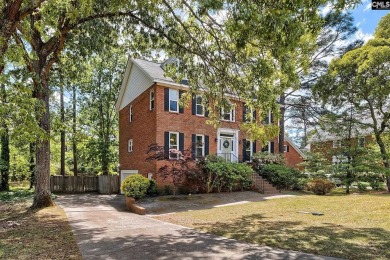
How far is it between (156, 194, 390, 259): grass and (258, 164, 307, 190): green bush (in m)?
7.37

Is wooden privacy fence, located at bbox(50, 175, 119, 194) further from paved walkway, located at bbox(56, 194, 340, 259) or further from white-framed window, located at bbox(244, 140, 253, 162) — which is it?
paved walkway, located at bbox(56, 194, 340, 259)

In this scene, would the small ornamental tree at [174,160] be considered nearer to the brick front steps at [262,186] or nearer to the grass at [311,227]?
the grass at [311,227]

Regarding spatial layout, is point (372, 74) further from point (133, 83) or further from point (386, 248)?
point (133, 83)

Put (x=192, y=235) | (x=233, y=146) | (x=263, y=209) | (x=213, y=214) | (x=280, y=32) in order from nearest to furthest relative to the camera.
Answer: (x=280, y=32) → (x=192, y=235) → (x=213, y=214) → (x=263, y=209) → (x=233, y=146)

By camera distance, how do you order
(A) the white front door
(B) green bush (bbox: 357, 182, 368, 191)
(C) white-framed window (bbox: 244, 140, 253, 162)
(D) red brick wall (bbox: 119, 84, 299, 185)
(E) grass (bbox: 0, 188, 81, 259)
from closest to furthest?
1. (E) grass (bbox: 0, 188, 81, 259)
2. (B) green bush (bbox: 357, 182, 368, 191)
3. (D) red brick wall (bbox: 119, 84, 299, 185)
4. (A) the white front door
5. (C) white-framed window (bbox: 244, 140, 253, 162)

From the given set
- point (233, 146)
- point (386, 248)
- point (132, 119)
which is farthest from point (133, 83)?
point (386, 248)

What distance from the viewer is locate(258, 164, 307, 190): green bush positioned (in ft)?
60.4

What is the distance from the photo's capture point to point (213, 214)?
10.1m

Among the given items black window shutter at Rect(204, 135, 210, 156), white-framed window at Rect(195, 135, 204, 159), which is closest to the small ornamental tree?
white-framed window at Rect(195, 135, 204, 159)

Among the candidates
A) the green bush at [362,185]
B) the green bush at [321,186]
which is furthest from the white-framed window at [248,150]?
the green bush at [362,185]

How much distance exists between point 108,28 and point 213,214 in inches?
321

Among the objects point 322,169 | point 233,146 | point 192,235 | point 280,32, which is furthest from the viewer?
Result: point 233,146

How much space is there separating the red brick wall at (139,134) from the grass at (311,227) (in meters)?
7.48

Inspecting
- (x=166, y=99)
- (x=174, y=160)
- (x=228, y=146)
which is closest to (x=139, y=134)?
(x=166, y=99)
